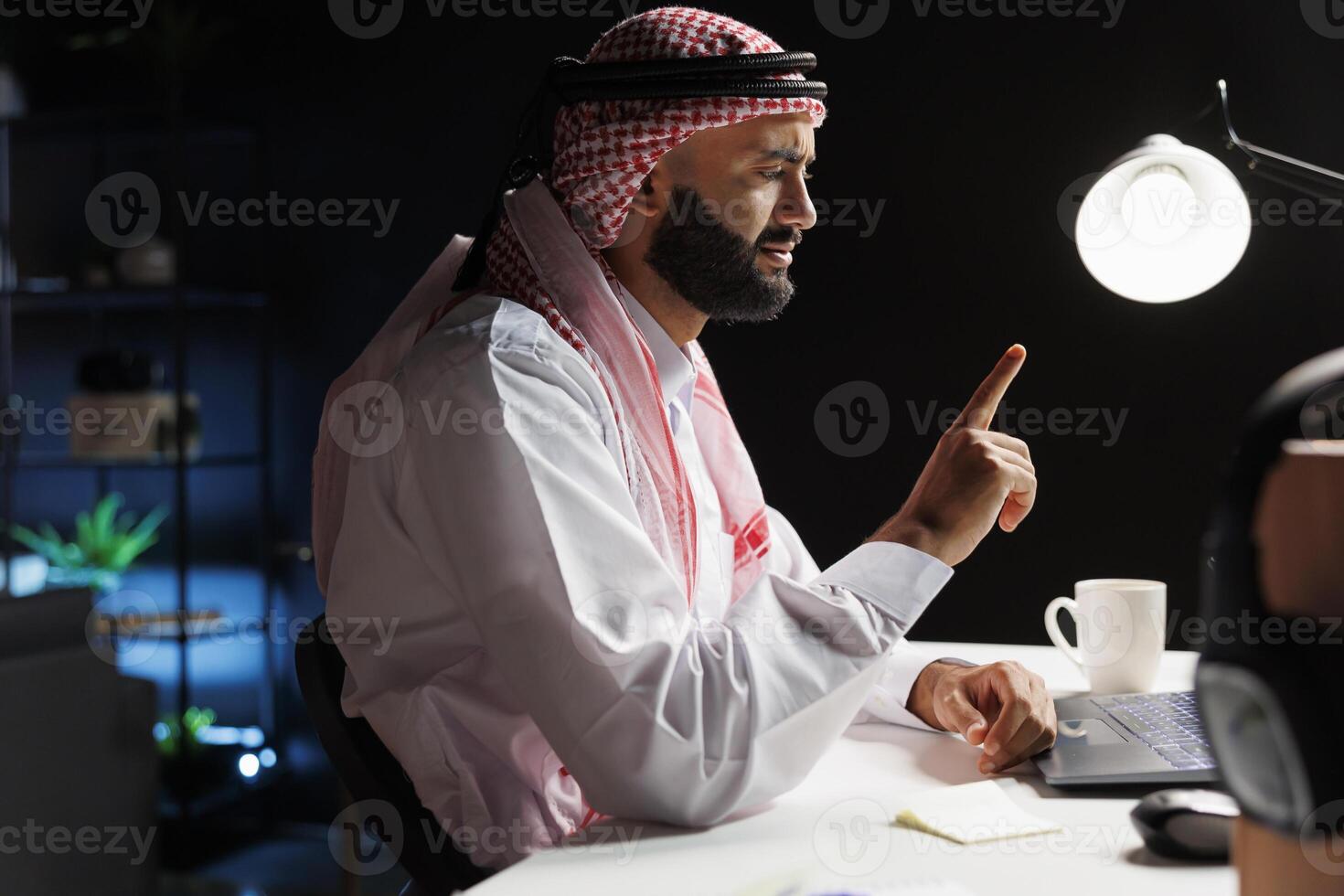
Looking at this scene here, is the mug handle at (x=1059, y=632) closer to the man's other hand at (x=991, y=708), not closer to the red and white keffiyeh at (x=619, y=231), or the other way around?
the man's other hand at (x=991, y=708)

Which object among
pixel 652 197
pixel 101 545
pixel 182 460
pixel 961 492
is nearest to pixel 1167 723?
pixel 961 492

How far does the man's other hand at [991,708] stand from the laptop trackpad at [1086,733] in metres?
0.02

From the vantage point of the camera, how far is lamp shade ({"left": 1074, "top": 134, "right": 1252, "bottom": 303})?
141 centimetres

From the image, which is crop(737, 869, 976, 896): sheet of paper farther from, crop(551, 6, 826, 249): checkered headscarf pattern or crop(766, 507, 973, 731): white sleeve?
crop(551, 6, 826, 249): checkered headscarf pattern

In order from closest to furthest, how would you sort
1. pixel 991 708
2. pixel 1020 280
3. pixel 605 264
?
pixel 991 708 < pixel 605 264 < pixel 1020 280

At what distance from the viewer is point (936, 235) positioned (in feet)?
8.46

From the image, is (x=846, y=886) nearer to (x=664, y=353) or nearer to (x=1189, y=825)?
(x=1189, y=825)

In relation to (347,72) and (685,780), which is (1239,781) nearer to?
(685,780)

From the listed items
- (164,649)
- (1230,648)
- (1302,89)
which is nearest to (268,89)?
(164,649)

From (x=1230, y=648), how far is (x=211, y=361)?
346 cm

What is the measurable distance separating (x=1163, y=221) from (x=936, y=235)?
44.8 inches

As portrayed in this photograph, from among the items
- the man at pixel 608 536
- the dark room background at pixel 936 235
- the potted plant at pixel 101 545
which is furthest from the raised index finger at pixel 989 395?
the potted plant at pixel 101 545

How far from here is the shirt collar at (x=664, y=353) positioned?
5.08 feet

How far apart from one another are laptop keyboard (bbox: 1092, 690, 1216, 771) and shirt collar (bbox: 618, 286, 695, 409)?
678 millimetres
